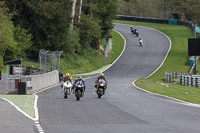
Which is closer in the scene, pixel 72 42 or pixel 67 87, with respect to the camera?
pixel 67 87

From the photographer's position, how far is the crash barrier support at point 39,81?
94.4ft

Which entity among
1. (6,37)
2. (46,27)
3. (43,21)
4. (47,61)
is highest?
(43,21)

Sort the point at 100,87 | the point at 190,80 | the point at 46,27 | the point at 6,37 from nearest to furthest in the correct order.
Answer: the point at 100,87 < the point at 190,80 < the point at 6,37 < the point at 46,27

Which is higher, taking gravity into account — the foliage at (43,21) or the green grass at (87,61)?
the foliage at (43,21)

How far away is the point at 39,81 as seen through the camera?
106ft

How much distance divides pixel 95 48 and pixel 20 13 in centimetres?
1814

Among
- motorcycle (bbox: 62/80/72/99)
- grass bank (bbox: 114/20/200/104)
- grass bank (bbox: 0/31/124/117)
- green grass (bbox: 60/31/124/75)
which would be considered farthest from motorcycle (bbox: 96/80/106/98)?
green grass (bbox: 60/31/124/75)

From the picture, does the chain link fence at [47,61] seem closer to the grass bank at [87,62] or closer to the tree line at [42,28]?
the tree line at [42,28]

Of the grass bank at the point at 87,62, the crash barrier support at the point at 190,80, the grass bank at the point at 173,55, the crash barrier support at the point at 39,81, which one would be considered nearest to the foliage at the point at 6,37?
the grass bank at the point at 87,62

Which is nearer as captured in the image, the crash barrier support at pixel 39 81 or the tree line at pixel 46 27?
the crash barrier support at pixel 39 81

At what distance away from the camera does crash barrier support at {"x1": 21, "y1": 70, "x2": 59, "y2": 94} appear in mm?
28781

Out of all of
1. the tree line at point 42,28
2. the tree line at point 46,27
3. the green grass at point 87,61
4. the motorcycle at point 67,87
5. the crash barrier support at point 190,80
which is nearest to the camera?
the motorcycle at point 67,87

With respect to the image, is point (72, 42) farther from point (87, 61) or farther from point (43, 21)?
point (43, 21)

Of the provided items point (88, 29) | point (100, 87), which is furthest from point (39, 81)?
point (88, 29)
